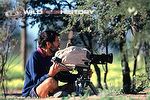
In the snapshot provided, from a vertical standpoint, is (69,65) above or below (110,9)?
below

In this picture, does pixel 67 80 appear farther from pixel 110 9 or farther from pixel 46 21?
pixel 46 21

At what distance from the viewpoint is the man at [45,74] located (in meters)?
9.38

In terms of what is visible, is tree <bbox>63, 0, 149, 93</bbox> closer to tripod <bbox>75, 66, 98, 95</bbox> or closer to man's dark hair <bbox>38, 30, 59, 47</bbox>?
tripod <bbox>75, 66, 98, 95</bbox>

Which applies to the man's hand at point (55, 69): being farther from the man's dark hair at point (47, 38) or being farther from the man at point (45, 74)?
the man's dark hair at point (47, 38)

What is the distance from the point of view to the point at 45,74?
9.65 m

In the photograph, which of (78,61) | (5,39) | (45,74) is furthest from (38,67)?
(5,39)

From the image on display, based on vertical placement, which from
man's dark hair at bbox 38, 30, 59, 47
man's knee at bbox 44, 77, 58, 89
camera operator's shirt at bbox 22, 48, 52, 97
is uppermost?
man's dark hair at bbox 38, 30, 59, 47

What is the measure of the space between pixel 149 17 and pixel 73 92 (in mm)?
1634

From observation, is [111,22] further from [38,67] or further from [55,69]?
[55,69]

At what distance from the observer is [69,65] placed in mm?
9312

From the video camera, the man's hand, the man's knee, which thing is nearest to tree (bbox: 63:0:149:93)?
the video camera

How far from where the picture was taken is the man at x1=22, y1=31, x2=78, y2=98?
9.38 meters

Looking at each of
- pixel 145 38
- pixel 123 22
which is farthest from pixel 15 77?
pixel 145 38

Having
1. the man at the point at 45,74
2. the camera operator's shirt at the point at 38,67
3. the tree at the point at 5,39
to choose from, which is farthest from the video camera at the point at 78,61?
the tree at the point at 5,39
